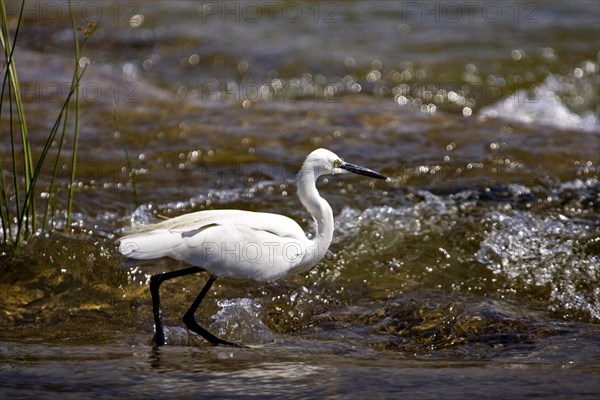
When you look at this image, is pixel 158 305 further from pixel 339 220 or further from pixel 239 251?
pixel 339 220

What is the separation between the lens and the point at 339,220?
697 cm

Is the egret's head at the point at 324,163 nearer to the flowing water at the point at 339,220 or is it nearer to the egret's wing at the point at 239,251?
the egret's wing at the point at 239,251

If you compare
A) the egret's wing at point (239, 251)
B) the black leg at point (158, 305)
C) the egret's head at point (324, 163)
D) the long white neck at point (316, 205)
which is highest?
the egret's head at point (324, 163)

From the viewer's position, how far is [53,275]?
604 cm

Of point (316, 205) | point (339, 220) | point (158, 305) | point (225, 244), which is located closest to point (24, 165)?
point (158, 305)

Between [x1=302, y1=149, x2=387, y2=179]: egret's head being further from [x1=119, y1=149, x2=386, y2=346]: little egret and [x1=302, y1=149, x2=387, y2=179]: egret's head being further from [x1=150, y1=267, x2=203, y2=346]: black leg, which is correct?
[x1=150, y1=267, x2=203, y2=346]: black leg

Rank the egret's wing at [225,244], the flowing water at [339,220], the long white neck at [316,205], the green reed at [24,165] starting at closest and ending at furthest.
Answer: the flowing water at [339,220] → the egret's wing at [225,244] → the long white neck at [316,205] → the green reed at [24,165]

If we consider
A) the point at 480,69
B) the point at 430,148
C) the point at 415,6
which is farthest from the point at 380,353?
the point at 415,6

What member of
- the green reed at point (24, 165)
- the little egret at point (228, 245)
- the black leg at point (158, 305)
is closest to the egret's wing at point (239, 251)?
the little egret at point (228, 245)

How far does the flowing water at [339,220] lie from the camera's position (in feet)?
14.5

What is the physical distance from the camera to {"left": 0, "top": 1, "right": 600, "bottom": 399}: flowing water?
4406 mm

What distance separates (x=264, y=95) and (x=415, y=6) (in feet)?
13.0

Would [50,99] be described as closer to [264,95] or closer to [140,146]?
[140,146]

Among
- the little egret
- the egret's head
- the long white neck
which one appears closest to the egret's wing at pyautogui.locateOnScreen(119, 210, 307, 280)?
the little egret
